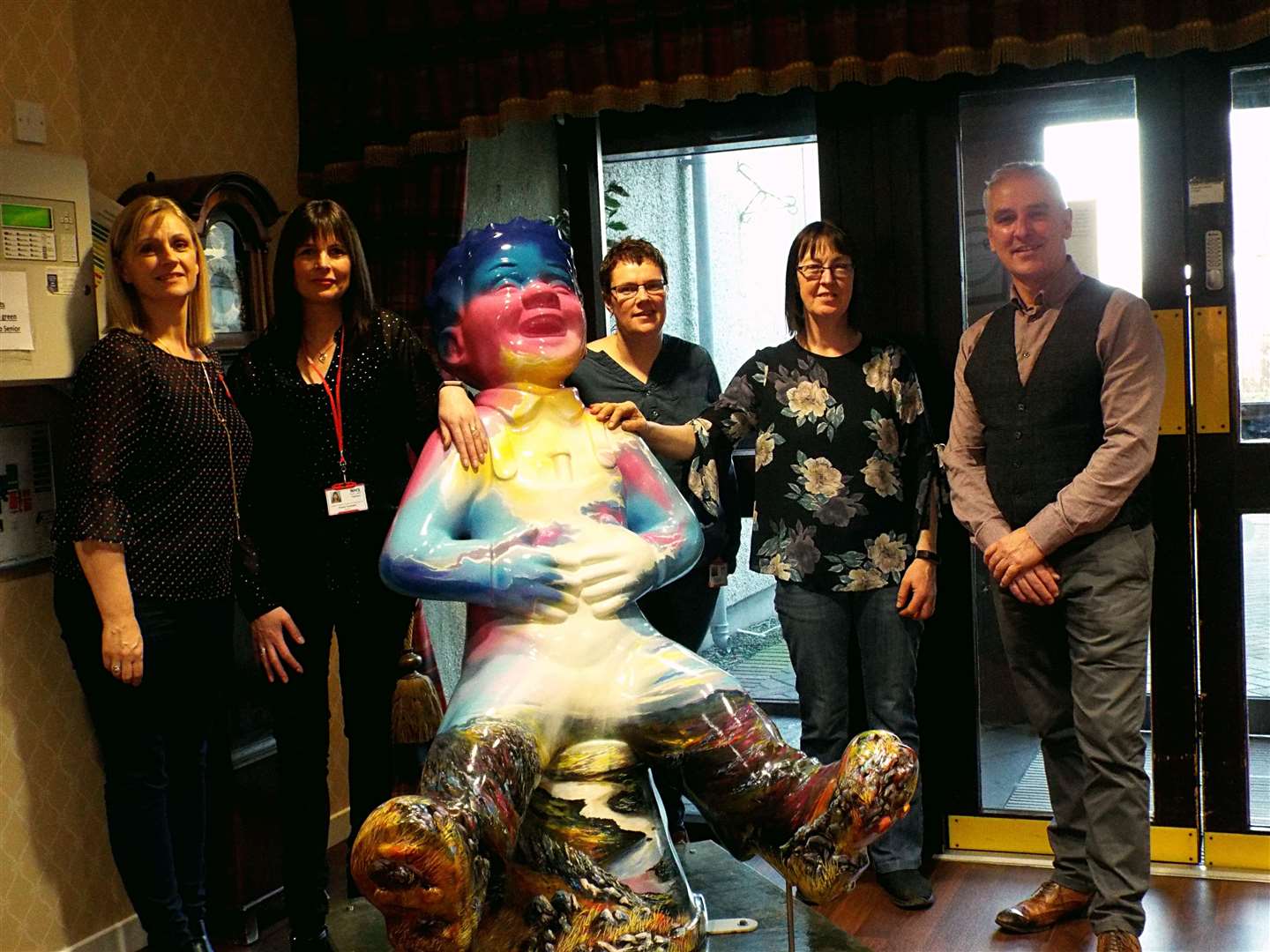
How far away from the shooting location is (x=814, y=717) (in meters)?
2.91

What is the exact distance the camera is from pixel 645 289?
111 inches

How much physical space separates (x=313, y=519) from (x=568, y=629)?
73cm

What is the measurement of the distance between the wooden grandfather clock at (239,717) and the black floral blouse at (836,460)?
1.07 metres

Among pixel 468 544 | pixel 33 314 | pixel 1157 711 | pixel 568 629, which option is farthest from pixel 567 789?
pixel 1157 711

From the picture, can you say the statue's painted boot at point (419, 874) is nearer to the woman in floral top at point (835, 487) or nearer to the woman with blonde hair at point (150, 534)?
the woman with blonde hair at point (150, 534)

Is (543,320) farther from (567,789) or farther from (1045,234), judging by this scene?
(1045,234)

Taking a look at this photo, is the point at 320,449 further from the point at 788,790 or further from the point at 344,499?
the point at 788,790

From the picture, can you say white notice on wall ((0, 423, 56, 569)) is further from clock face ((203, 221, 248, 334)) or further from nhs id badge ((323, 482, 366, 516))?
nhs id badge ((323, 482, 366, 516))

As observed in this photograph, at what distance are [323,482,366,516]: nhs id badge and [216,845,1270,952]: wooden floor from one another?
106 cm

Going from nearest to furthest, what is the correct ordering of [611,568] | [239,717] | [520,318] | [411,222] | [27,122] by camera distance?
1. [611,568]
2. [520,318]
3. [27,122]
4. [239,717]
5. [411,222]

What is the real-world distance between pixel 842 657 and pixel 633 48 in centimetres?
150

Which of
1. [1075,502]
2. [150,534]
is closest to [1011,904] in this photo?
[1075,502]

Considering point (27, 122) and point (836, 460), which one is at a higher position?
point (27, 122)

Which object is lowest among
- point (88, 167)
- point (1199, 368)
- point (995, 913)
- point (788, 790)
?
point (995, 913)
